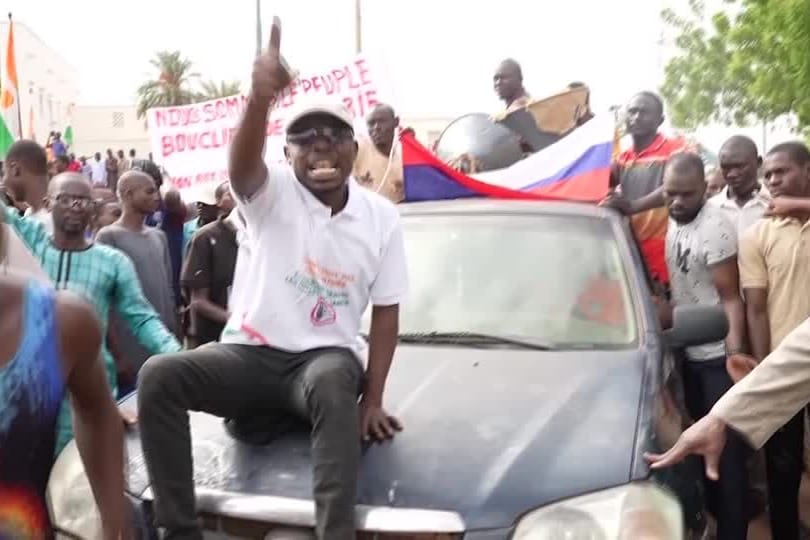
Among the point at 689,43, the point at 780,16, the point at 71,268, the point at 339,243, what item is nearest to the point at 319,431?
the point at 339,243

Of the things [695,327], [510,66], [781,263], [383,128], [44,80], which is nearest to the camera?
[695,327]

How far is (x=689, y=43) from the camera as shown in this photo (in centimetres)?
4059

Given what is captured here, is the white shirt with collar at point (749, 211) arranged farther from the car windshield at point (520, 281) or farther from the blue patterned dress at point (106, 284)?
the blue patterned dress at point (106, 284)

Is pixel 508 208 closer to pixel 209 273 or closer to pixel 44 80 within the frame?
pixel 209 273

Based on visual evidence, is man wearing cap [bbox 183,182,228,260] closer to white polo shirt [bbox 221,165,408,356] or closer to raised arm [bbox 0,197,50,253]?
raised arm [bbox 0,197,50,253]

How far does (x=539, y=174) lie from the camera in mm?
6156

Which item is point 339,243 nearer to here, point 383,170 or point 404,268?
point 404,268

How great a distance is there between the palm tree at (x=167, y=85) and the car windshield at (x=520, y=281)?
61.8 m

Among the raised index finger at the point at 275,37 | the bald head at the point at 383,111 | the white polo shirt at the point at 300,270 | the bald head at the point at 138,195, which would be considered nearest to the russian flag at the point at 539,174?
the bald head at the point at 383,111

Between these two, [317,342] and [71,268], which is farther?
[71,268]

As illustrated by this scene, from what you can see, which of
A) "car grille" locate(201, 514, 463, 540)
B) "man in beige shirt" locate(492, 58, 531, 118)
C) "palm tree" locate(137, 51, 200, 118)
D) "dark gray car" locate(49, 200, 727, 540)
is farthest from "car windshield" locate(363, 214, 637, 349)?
"palm tree" locate(137, 51, 200, 118)

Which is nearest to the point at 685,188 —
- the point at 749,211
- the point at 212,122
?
the point at 749,211

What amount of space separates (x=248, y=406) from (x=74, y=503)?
0.57m

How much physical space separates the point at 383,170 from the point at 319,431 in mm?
4419
